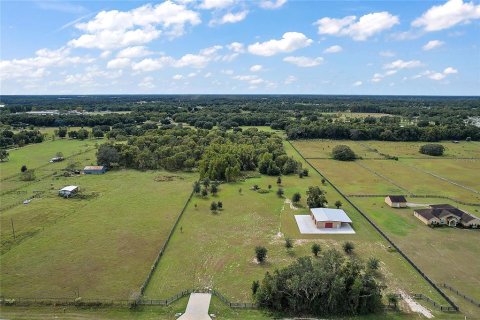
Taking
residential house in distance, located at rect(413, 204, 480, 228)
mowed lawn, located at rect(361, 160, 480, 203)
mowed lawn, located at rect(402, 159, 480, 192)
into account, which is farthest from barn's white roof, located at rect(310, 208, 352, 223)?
mowed lawn, located at rect(402, 159, 480, 192)

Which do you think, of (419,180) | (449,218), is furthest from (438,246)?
(419,180)

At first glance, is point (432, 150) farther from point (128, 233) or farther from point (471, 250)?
→ point (128, 233)

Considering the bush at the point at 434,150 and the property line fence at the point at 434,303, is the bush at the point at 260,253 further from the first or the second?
the bush at the point at 434,150

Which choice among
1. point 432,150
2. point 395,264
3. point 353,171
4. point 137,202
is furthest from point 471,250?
point 432,150

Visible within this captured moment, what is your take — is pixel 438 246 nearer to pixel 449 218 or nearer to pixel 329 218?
pixel 449 218

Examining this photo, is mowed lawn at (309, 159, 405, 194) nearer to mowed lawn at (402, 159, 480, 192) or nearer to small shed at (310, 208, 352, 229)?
mowed lawn at (402, 159, 480, 192)
